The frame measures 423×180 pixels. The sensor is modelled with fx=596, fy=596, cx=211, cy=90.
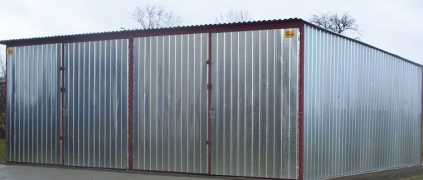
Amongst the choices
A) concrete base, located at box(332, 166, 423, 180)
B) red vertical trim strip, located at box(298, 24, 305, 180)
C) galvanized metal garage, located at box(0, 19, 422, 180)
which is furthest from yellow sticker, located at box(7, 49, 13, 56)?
concrete base, located at box(332, 166, 423, 180)

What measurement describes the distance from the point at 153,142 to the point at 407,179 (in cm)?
793

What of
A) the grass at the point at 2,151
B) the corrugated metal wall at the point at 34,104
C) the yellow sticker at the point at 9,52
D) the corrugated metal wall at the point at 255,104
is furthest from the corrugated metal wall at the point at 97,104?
the grass at the point at 2,151

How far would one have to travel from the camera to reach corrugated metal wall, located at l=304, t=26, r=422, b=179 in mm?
11898

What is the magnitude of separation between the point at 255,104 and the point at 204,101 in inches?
44.2

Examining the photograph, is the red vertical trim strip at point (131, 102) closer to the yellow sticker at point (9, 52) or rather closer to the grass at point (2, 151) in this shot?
the yellow sticker at point (9, 52)

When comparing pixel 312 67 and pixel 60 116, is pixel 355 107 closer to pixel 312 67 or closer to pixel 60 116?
pixel 312 67

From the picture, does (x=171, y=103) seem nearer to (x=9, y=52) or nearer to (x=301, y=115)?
(x=301, y=115)

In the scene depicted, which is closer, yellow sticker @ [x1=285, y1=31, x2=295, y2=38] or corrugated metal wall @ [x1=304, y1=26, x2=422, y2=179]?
yellow sticker @ [x1=285, y1=31, x2=295, y2=38]

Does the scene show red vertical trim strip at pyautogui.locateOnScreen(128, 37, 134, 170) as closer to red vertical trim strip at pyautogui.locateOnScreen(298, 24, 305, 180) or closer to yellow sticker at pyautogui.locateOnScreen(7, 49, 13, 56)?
yellow sticker at pyautogui.locateOnScreen(7, 49, 13, 56)

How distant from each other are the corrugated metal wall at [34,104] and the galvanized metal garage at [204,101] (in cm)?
3

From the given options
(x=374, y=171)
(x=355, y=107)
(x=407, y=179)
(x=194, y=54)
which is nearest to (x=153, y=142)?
(x=194, y=54)

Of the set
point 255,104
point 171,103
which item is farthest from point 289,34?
point 171,103

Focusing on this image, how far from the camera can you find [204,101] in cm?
1230

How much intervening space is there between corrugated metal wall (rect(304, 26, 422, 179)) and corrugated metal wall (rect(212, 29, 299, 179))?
347 millimetres
